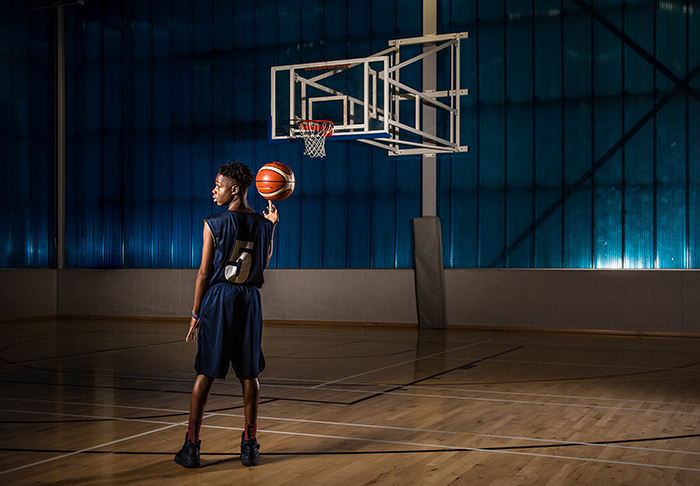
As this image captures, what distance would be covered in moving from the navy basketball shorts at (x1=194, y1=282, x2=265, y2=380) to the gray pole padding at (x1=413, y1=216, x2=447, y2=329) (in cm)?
1120

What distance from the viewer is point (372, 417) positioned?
642 cm

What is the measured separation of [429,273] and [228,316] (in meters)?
11.4

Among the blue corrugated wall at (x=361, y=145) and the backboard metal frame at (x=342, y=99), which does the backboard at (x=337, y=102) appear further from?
the blue corrugated wall at (x=361, y=145)

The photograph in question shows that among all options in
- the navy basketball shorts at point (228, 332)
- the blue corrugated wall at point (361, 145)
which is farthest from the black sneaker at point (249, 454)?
the blue corrugated wall at point (361, 145)

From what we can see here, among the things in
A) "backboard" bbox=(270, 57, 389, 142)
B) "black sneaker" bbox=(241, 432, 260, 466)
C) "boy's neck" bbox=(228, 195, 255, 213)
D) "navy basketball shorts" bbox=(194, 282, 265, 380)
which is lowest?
"black sneaker" bbox=(241, 432, 260, 466)

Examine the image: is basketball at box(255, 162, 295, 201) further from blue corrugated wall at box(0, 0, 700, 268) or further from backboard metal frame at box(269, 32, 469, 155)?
blue corrugated wall at box(0, 0, 700, 268)

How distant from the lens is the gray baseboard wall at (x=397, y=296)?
14688 millimetres

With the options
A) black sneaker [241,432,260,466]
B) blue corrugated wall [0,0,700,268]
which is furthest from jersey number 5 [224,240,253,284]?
blue corrugated wall [0,0,700,268]

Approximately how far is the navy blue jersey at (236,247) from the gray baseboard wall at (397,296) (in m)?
11.5

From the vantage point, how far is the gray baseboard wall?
14688 mm

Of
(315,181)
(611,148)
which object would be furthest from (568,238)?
(315,181)

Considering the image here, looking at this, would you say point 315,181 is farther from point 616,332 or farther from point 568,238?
point 616,332

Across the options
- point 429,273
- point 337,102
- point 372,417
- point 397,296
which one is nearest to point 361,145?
point 429,273

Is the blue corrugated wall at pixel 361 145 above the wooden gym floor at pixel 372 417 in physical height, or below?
above
